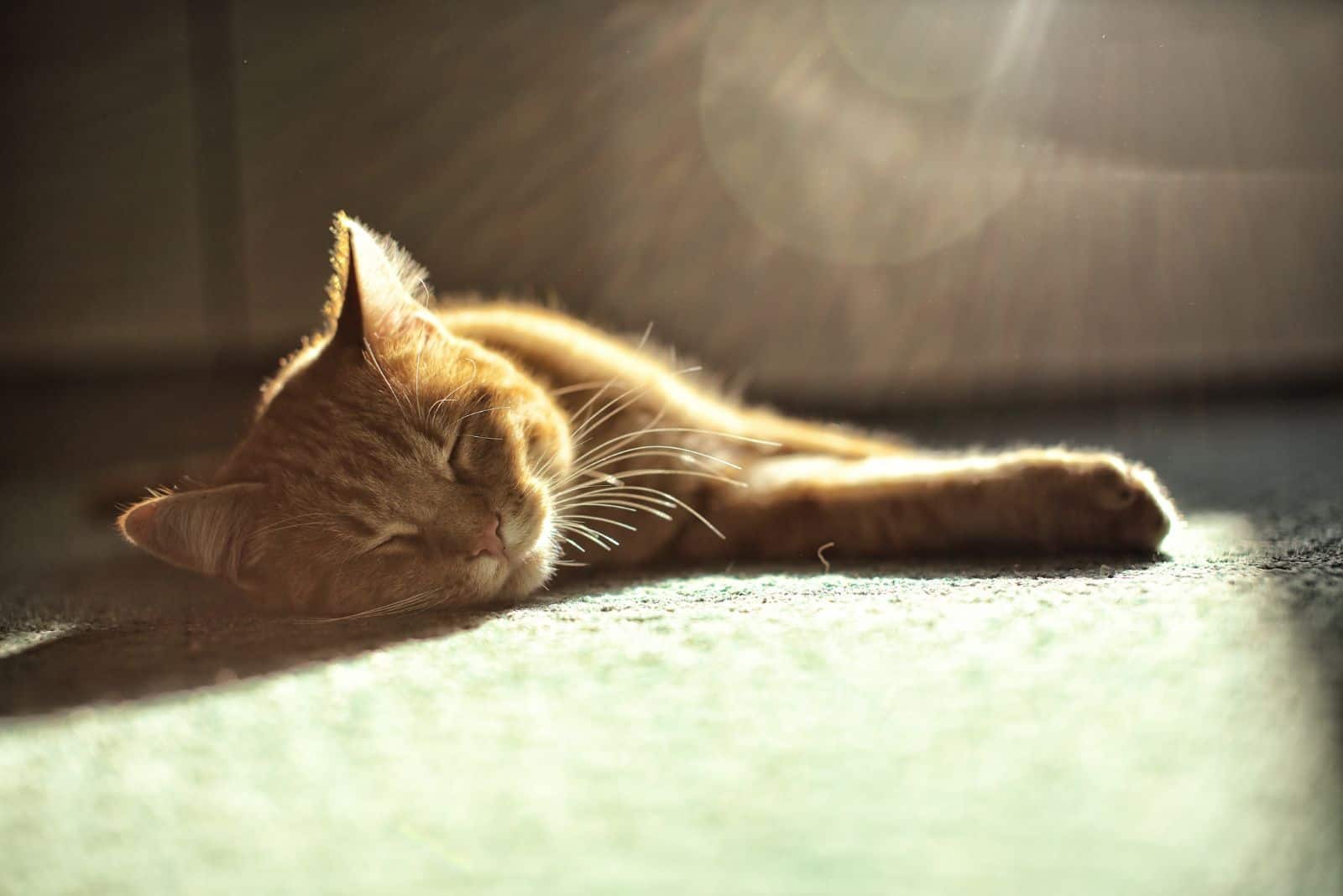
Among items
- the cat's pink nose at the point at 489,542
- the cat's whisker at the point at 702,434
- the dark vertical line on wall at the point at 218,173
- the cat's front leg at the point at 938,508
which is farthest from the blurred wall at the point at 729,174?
the cat's pink nose at the point at 489,542

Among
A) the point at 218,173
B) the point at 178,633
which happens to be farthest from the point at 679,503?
the point at 218,173

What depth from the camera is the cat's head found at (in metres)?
1.01

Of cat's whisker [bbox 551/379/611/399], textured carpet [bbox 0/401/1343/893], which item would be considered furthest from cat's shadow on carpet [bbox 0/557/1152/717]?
cat's whisker [bbox 551/379/611/399]

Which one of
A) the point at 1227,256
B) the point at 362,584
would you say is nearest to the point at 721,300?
the point at 1227,256

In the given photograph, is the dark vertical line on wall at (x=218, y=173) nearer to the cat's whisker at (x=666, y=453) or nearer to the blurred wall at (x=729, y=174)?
the blurred wall at (x=729, y=174)

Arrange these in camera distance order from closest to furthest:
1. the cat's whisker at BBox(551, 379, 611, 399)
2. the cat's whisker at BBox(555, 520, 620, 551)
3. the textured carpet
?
the textured carpet, the cat's whisker at BBox(555, 520, 620, 551), the cat's whisker at BBox(551, 379, 611, 399)

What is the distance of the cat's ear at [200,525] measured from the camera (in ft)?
3.25

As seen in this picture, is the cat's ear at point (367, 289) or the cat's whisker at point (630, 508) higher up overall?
the cat's ear at point (367, 289)

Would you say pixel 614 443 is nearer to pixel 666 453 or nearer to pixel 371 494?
pixel 666 453

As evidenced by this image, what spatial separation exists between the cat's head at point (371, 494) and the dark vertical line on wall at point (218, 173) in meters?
1.46

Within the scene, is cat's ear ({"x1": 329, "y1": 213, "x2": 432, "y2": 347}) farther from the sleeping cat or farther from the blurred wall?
the blurred wall

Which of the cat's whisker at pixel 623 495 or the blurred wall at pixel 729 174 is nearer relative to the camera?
the cat's whisker at pixel 623 495

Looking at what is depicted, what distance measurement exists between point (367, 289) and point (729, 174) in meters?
1.54

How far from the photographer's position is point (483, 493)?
1033 millimetres
